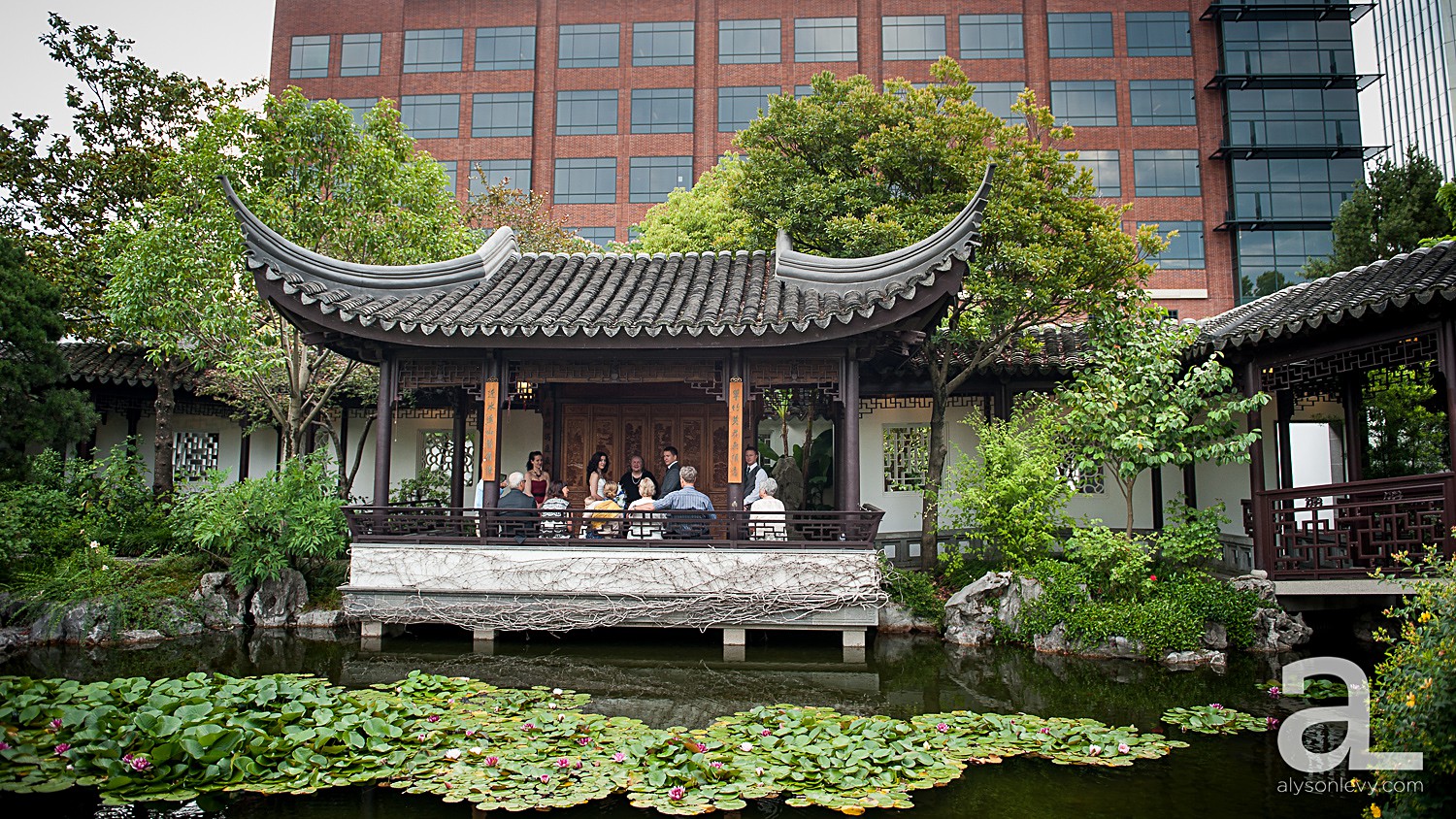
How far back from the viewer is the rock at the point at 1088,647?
27.5ft

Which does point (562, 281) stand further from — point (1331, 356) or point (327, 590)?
point (1331, 356)

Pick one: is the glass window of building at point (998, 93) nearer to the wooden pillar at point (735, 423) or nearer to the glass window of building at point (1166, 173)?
the glass window of building at point (1166, 173)

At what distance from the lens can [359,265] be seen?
10.0 meters

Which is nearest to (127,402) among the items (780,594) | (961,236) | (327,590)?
(327,590)

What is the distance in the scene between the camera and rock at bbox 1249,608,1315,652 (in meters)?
8.62

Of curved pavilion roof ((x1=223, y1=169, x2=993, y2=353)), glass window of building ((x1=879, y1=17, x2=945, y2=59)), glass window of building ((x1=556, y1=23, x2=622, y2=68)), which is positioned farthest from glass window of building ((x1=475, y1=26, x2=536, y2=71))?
curved pavilion roof ((x1=223, y1=169, x2=993, y2=353))

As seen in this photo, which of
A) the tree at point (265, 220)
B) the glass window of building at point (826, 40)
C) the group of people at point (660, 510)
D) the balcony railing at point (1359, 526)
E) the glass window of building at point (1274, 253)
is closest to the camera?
the balcony railing at point (1359, 526)

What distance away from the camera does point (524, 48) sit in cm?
2889

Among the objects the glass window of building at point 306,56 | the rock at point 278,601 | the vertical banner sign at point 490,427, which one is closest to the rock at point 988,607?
the vertical banner sign at point 490,427

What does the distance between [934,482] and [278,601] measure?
316 inches

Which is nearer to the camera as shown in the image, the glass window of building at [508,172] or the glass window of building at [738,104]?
the glass window of building at [738,104]

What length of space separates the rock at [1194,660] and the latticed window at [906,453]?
189 inches

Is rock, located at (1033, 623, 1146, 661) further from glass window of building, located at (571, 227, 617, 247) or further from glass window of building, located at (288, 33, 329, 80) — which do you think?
glass window of building, located at (288, 33, 329, 80)

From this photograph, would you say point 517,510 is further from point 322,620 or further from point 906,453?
point 906,453
